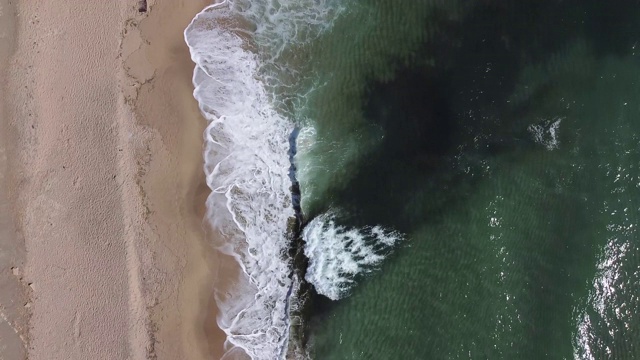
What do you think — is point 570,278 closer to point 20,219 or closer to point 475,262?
point 475,262

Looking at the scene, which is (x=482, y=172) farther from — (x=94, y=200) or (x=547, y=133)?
(x=94, y=200)

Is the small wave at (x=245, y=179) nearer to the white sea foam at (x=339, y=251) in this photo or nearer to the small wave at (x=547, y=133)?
the white sea foam at (x=339, y=251)

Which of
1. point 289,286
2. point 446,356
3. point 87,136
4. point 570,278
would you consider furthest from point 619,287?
point 87,136

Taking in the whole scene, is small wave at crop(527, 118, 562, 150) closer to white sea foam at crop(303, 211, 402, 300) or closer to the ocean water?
the ocean water

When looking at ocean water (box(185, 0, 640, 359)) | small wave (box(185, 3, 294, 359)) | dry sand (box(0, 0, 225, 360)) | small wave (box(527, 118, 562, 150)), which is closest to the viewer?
dry sand (box(0, 0, 225, 360))

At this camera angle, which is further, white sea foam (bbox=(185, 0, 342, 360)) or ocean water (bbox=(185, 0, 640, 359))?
ocean water (bbox=(185, 0, 640, 359))

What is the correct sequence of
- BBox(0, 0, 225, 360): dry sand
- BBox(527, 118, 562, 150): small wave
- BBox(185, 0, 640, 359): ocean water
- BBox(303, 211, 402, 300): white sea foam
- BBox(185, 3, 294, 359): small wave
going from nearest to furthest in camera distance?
BBox(0, 0, 225, 360): dry sand → BBox(185, 3, 294, 359): small wave → BBox(185, 0, 640, 359): ocean water → BBox(303, 211, 402, 300): white sea foam → BBox(527, 118, 562, 150): small wave

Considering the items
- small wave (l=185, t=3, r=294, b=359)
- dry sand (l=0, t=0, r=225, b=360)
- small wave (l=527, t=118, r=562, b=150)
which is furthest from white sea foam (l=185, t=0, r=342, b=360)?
small wave (l=527, t=118, r=562, b=150)
